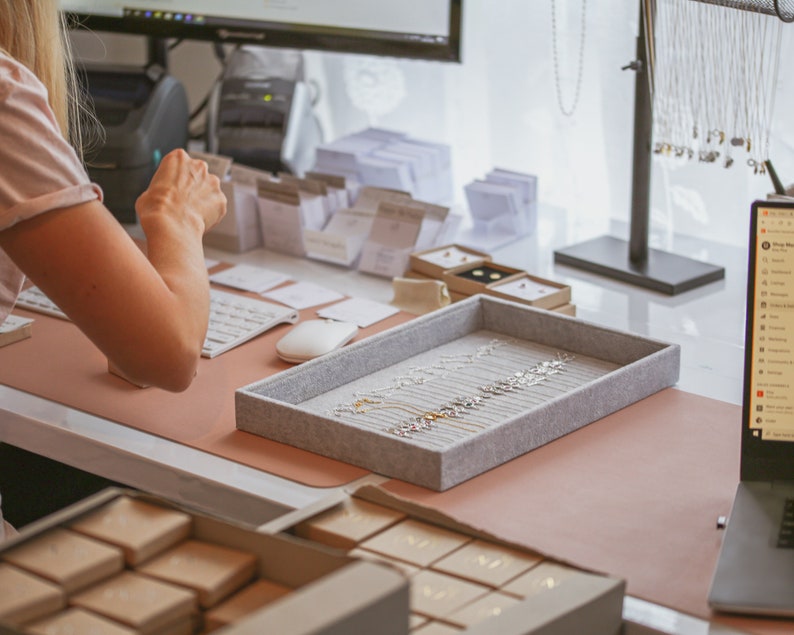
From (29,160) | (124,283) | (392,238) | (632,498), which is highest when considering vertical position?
(29,160)

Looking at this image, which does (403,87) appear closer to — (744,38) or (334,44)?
(334,44)

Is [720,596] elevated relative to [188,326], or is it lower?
lower

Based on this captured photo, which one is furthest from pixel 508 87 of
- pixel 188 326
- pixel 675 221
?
pixel 188 326

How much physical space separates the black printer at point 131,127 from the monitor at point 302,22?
92 millimetres

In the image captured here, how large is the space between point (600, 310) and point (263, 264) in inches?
21.2

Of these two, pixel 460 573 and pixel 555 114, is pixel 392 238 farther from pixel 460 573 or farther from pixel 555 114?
pixel 460 573

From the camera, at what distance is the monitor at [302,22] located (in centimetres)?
191

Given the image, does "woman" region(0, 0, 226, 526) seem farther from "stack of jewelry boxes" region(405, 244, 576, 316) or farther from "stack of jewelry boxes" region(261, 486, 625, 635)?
"stack of jewelry boxes" region(405, 244, 576, 316)

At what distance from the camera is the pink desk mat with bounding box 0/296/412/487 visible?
4.02ft

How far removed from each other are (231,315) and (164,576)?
77 cm

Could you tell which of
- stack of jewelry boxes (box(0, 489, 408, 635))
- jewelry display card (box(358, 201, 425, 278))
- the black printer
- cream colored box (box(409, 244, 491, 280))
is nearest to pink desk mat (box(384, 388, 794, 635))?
stack of jewelry boxes (box(0, 489, 408, 635))

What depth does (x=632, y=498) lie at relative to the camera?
44.9 inches

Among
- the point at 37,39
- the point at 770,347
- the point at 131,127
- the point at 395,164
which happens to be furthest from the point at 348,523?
the point at 131,127

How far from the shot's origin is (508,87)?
7.30ft
